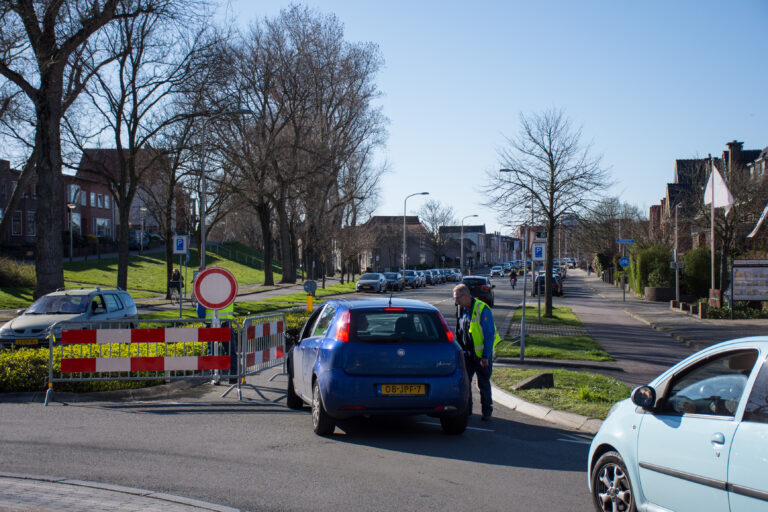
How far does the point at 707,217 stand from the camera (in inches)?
1433

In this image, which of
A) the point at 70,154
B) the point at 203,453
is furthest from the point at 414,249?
the point at 203,453

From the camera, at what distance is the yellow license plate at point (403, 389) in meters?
7.65

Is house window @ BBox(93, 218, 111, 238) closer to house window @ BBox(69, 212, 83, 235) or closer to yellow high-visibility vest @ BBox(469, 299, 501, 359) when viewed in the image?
house window @ BBox(69, 212, 83, 235)

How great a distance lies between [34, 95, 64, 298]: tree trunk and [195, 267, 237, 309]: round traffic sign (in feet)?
38.3

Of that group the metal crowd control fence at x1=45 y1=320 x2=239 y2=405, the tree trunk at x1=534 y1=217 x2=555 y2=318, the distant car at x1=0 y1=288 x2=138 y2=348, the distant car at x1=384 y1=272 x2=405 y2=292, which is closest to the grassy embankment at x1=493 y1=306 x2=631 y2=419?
the metal crowd control fence at x1=45 y1=320 x2=239 y2=405

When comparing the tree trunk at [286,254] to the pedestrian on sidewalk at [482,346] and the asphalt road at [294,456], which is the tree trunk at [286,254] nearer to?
the asphalt road at [294,456]

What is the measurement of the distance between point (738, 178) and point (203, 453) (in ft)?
120

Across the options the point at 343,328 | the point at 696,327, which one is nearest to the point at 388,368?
the point at 343,328

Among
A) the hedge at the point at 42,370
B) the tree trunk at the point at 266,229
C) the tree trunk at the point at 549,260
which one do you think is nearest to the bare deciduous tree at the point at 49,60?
the hedge at the point at 42,370

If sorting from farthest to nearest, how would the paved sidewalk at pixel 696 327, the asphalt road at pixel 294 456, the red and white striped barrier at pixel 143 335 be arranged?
the paved sidewalk at pixel 696 327, the red and white striped barrier at pixel 143 335, the asphalt road at pixel 294 456

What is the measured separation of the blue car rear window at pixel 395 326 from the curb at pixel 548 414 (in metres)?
2.30

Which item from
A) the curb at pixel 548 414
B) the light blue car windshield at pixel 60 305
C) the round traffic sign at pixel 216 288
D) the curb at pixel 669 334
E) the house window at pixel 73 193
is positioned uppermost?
the house window at pixel 73 193

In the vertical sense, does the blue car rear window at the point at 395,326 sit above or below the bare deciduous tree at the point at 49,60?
below

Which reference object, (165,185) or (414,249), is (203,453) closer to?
(165,185)
